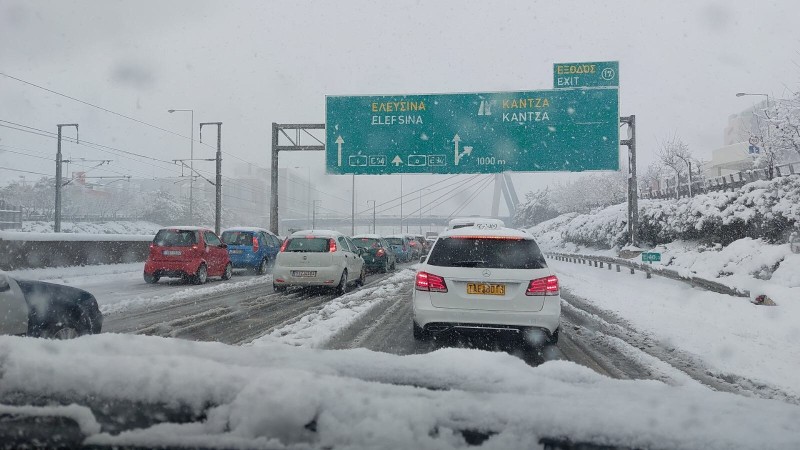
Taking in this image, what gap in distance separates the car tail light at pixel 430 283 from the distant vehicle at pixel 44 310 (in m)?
3.74

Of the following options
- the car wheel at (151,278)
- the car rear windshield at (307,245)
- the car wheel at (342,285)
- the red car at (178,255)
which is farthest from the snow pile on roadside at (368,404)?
the car wheel at (151,278)

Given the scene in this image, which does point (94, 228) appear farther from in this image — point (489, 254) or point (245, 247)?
point (489, 254)


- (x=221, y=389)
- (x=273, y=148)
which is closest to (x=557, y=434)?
(x=221, y=389)

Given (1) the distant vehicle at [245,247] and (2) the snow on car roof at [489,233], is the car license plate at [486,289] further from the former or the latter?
(1) the distant vehicle at [245,247]

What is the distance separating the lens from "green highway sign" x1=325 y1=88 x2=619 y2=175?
21953 mm

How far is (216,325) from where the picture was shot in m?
8.75

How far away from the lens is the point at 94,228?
169 ft

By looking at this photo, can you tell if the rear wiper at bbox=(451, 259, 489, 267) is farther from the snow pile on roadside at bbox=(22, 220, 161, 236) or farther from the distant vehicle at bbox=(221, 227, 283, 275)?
the snow pile on roadside at bbox=(22, 220, 161, 236)

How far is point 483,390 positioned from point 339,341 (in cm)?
574

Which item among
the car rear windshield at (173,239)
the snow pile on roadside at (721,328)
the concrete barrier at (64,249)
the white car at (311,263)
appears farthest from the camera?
A: the car rear windshield at (173,239)

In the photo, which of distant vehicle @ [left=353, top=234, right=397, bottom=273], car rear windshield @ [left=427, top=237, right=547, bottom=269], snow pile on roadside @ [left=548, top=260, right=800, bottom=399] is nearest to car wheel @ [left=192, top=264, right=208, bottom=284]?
distant vehicle @ [left=353, top=234, right=397, bottom=273]

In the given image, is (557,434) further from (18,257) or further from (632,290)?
(18,257)

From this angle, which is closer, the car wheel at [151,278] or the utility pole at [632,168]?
the car wheel at [151,278]

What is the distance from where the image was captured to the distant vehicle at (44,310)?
4705mm
